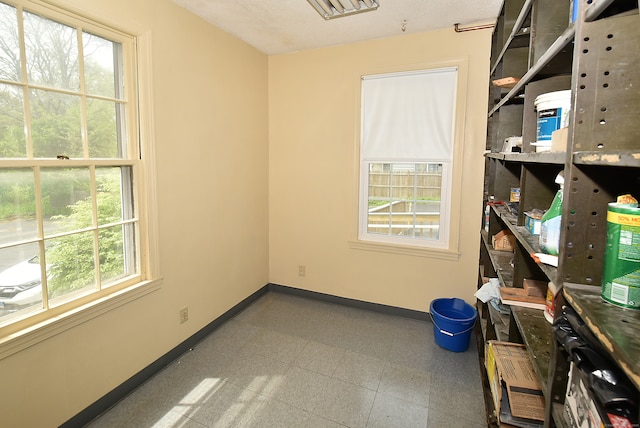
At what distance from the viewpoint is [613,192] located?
2.69 feet

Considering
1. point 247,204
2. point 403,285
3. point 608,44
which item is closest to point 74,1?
point 247,204

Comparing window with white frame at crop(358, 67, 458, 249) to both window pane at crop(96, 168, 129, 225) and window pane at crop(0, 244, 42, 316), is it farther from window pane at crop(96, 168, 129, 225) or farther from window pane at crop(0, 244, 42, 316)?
window pane at crop(0, 244, 42, 316)

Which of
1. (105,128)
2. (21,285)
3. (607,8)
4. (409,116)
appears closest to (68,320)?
(21,285)

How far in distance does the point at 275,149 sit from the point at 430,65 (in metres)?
1.73

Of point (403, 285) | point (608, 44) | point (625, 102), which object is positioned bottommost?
point (403, 285)

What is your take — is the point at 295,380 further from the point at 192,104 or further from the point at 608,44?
the point at 608,44

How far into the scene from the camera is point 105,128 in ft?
6.52

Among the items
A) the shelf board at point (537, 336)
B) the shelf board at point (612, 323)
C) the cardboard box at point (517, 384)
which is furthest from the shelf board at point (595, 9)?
the cardboard box at point (517, 384)

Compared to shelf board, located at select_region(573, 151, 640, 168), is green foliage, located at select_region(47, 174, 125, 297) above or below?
below

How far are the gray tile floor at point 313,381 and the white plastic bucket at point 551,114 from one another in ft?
5.53

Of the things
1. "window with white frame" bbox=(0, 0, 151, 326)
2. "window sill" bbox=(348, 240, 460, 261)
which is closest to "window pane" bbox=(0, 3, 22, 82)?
"window with white frame" bbox=(0, 0, 151, 326)

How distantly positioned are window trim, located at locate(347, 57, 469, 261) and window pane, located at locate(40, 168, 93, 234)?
7.17ft

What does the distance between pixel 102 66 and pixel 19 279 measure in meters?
1.27

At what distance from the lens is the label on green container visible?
717 millimetres
